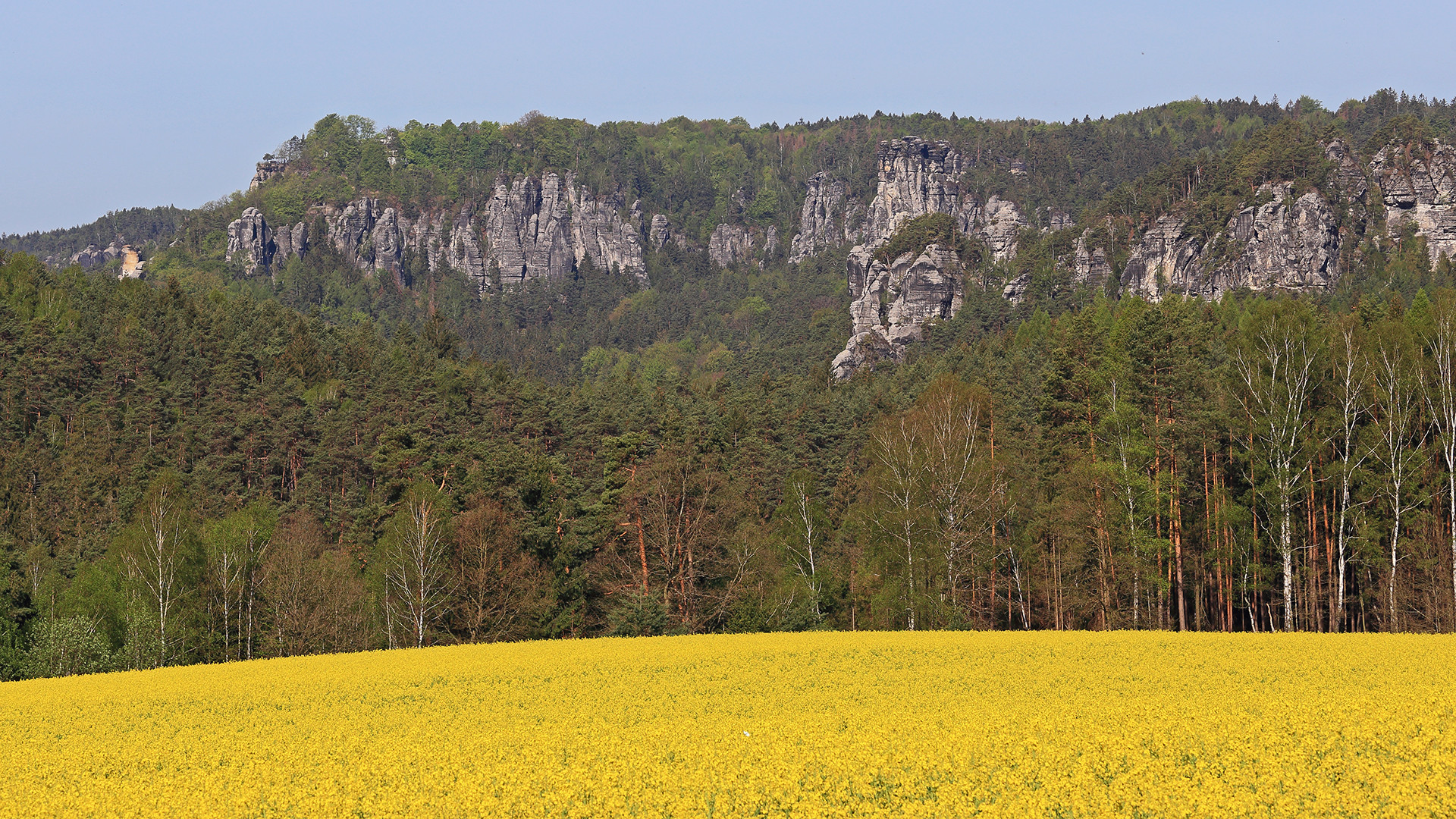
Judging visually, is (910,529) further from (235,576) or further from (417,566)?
(235,576)

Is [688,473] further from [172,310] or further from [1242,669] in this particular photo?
[172,310]

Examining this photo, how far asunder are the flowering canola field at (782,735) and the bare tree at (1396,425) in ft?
44.8

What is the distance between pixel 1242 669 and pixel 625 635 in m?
28.8

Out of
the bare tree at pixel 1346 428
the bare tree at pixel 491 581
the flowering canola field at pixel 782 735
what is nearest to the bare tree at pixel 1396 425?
the bare tree at pixel 1346 428

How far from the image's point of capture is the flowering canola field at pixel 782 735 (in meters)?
17.3

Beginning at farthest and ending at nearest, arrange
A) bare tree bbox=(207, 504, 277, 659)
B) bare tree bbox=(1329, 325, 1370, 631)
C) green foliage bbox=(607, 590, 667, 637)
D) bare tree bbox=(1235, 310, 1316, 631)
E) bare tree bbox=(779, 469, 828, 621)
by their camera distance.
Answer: bare tree bbox=(779, 469, 828, 621)
bare tree bbox=(207, 504, 277, 659)
green foliage bbox=(607, 590, 667, 637)
bare tree bbox=(1235, 310, 1316, 631)
bare tree bbox=(1329, 325, 1370, 631)

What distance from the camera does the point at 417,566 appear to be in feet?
197

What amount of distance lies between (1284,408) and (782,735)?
40543 millimetres

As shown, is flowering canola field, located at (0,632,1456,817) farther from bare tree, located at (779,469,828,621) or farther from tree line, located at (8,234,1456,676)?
bare tree, located at (779,469,828,621)

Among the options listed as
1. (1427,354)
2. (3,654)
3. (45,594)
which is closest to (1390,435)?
(1427,354)

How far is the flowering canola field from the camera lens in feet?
56.6

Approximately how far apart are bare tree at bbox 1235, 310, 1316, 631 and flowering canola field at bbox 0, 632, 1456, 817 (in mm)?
12266

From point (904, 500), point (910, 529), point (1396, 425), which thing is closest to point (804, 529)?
point (904, 500)

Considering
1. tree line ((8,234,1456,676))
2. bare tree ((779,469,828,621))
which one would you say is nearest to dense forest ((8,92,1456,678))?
tree line ((8,234,1456,676))
